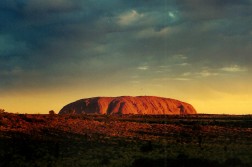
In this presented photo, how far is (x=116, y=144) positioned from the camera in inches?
2363

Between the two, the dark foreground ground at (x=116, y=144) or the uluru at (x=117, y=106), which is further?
the uluru at (x=117, y=106)

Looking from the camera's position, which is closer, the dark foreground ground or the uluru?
the dark foreground ground

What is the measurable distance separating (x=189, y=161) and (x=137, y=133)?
33507 millimetres

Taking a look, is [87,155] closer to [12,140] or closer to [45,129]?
[12,140]

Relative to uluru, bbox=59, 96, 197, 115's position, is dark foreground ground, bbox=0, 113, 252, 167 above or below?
below

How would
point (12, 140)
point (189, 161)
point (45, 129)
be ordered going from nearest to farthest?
1. point (189, 161)
2. point (12, 140)
3. point (45, 129)

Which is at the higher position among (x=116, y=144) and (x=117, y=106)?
(x=117, y=106)

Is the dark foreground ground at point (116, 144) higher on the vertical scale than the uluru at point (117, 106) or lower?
lower

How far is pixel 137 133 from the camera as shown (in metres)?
73.9

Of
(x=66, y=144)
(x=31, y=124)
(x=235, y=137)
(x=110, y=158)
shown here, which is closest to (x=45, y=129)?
(x=31, y=124)

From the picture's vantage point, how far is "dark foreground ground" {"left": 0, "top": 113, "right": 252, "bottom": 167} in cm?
4472

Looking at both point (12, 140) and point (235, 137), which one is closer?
point (12, 140)

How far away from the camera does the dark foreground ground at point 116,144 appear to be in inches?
1761

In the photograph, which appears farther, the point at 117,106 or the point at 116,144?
the point at 117,106
